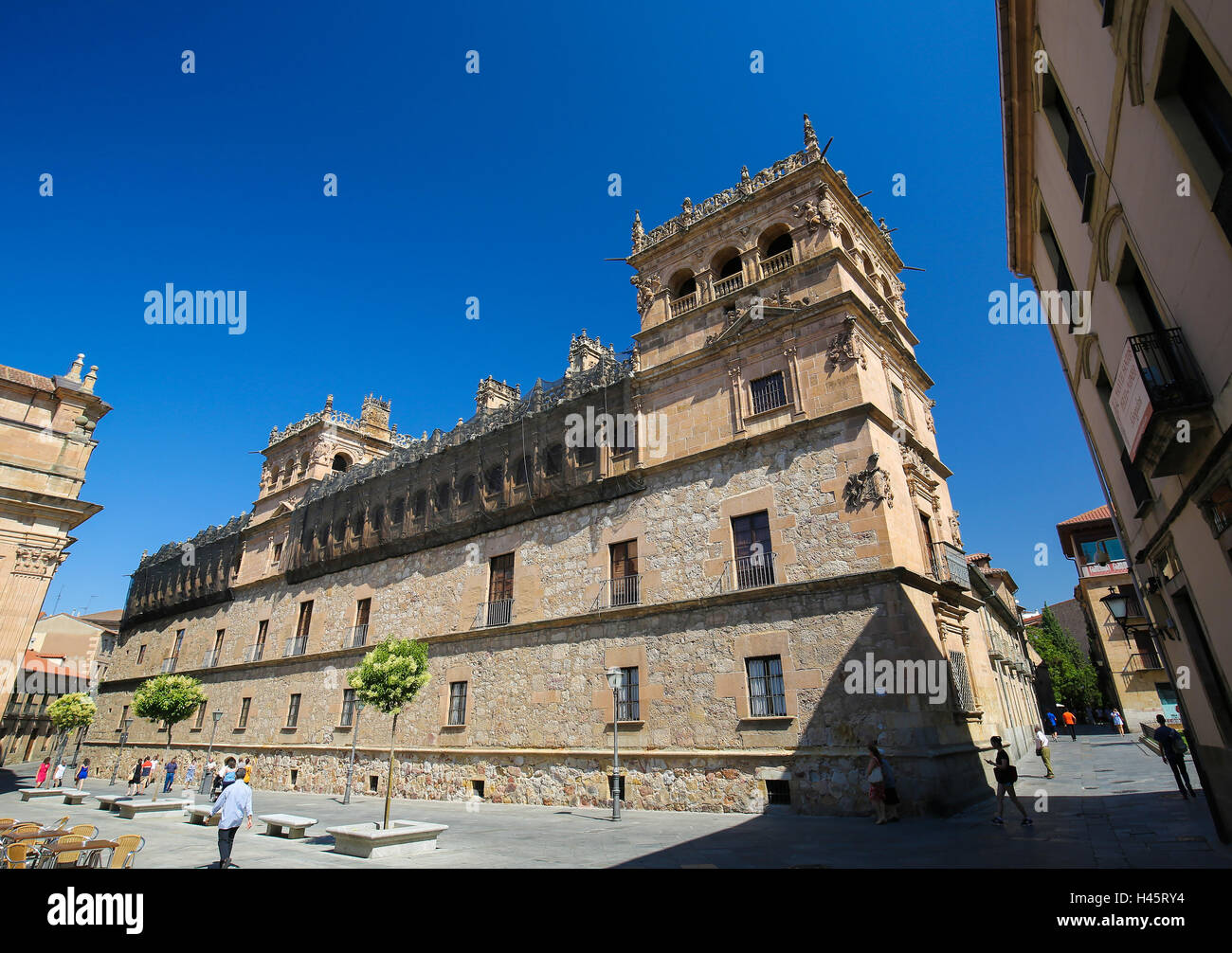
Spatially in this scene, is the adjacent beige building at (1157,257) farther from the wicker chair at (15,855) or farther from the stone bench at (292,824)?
the stone bench at (292,824)

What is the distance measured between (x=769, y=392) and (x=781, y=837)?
35.1 ft

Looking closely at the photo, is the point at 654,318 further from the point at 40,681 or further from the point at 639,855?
the point at 40,681

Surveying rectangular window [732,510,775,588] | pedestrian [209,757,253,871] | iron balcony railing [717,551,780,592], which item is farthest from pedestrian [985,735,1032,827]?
pedestrian [209,757,253,871]

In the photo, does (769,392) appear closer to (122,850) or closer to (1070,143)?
(1070,143)

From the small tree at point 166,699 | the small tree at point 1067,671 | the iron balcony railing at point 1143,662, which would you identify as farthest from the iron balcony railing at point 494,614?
the small tree at point 1067,671

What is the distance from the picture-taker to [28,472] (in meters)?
18.4

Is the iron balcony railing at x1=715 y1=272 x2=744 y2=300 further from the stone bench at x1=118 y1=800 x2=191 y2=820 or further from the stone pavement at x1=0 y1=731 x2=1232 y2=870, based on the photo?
the stone bench at x1=118 y1=800 x2=191 y2=820

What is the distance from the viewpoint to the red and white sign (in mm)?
6832

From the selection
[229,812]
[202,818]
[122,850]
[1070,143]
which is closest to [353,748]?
[202,818]

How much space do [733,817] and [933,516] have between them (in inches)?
377

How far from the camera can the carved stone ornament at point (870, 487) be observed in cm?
1384

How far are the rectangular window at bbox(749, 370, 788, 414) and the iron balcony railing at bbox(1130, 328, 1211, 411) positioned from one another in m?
9.35
